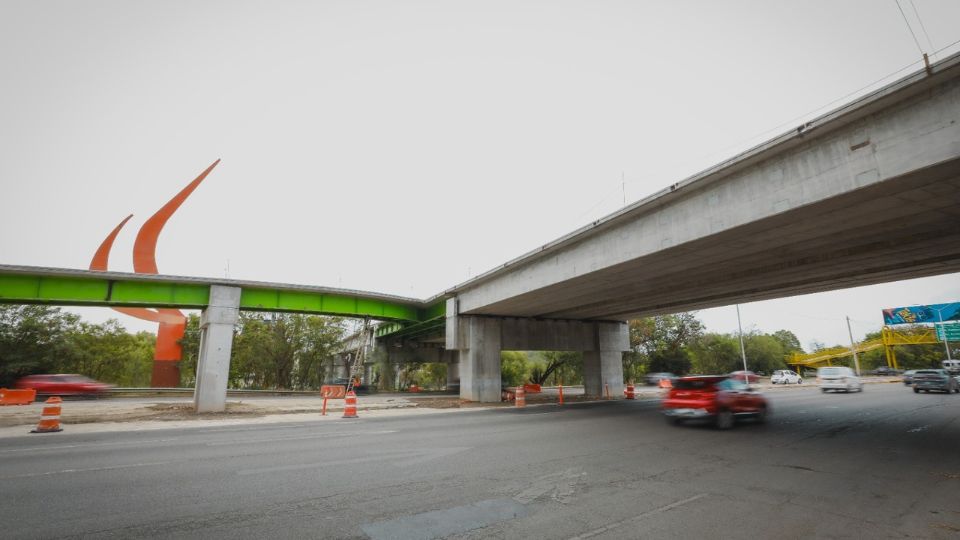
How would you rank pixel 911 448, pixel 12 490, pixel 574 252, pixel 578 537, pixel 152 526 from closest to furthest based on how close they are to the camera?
pixel 578 537
pixel 152 526
pixel 12 490
pixel 911 448
pixel 574 252

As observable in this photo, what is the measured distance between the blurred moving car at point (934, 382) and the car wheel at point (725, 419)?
2623 centimetres

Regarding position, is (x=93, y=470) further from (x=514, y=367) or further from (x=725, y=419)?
A: (x=514, y=367)

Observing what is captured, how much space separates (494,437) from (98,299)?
75.8ft

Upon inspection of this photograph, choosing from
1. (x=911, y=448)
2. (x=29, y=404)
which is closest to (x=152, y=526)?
(x=911, y=448)

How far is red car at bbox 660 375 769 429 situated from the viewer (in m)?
12.5

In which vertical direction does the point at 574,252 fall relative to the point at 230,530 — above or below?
above

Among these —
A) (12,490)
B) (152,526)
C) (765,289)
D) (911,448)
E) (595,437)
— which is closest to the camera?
(152,526)

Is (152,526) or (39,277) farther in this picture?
(39,277)

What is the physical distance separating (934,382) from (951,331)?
35998mm

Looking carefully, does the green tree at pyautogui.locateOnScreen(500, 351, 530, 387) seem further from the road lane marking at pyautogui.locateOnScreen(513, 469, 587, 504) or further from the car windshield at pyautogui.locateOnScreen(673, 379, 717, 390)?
the road lane marking at pyautogui.locateOnScreen(513, 469, 587, 504)

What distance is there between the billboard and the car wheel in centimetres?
5733

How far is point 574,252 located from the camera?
1692cm

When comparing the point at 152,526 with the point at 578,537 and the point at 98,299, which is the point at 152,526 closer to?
the point at 578,537

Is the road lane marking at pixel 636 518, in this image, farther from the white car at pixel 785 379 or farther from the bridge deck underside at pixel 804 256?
the white car at pixel 785 379
